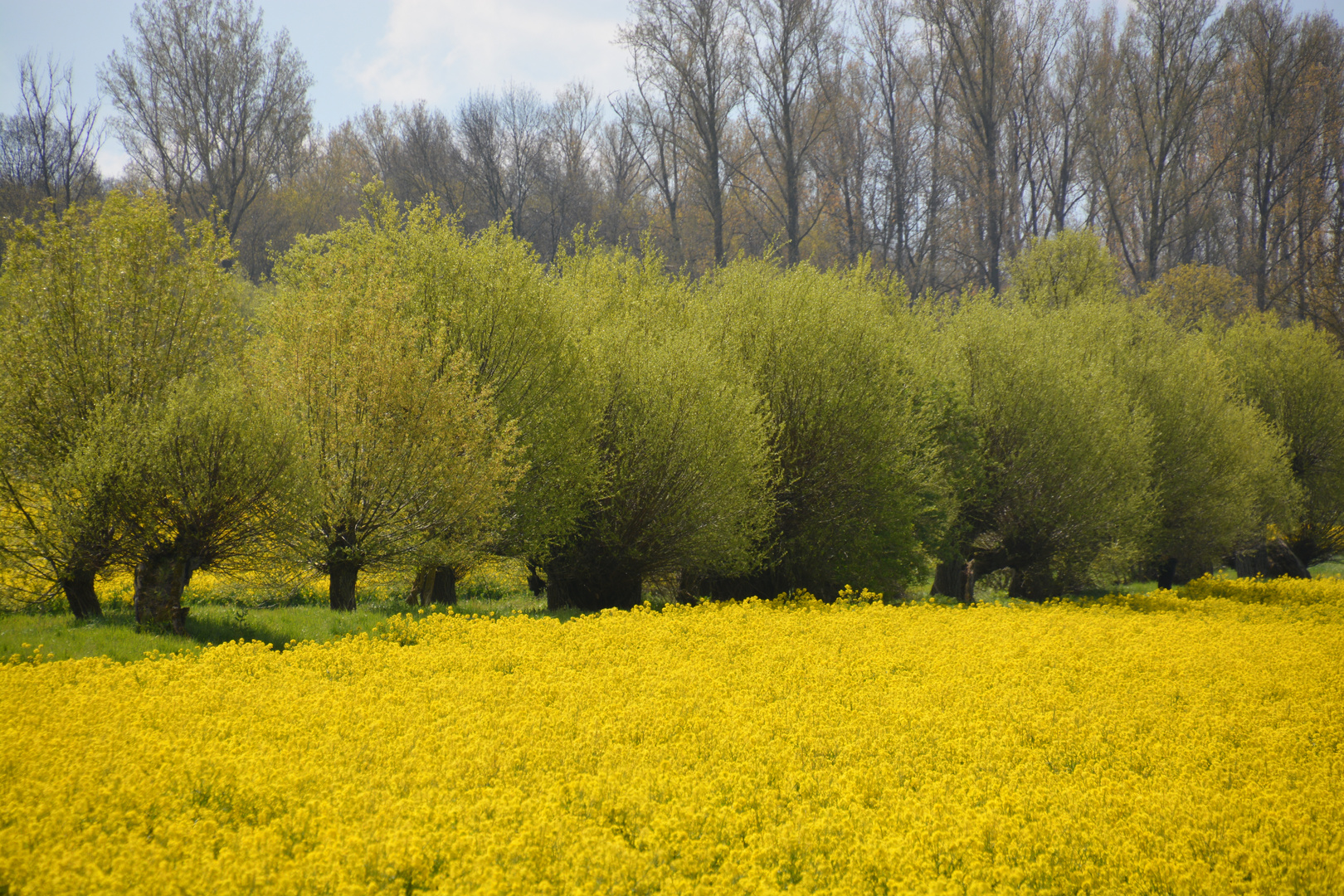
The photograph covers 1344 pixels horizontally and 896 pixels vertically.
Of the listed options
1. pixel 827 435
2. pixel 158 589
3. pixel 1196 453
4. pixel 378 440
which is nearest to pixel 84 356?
pixel 158 589

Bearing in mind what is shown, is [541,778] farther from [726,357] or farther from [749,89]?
[749,89]

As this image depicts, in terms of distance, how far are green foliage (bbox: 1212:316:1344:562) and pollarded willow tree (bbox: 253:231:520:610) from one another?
3139 cm

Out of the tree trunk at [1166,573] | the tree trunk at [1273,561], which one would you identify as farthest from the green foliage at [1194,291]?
the tree trunk at [1166,573]

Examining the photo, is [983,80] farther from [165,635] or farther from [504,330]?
[165,635]

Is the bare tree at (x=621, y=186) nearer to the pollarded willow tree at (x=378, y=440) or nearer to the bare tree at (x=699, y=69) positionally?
the bare tree at (x=699, y=69)

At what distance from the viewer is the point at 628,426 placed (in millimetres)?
15852

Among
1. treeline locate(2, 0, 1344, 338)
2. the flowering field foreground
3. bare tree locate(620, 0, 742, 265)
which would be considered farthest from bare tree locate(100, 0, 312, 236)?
the flowering field foreground

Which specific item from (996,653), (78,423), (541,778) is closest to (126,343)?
(78,423)

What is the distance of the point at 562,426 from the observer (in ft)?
50.0

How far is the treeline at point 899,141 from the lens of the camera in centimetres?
3497

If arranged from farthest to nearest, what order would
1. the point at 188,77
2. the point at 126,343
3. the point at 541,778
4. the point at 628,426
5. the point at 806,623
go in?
the point at 188,77
the point at 628,426
the point at 806,623
the point at 126,343
the point at 541,778

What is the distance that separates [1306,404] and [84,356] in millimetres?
40940

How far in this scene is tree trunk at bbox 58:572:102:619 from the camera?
1147cm

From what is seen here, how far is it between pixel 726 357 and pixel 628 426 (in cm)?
328
